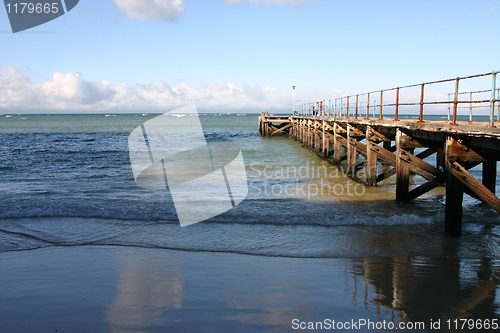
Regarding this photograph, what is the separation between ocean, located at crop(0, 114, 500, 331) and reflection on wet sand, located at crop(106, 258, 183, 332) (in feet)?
0.20

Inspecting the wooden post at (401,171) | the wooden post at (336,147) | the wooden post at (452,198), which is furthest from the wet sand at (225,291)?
the wooden post at (336,147)

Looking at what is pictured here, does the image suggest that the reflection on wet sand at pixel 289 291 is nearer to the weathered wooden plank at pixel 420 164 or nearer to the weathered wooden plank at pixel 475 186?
the weathered wooden plank at pixel 475 186

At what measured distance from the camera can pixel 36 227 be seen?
773 cm

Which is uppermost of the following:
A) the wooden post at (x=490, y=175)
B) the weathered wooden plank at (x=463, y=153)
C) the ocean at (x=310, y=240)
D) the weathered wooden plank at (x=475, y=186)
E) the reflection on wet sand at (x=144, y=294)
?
the weathered wooden plank at (x=463, y=153)

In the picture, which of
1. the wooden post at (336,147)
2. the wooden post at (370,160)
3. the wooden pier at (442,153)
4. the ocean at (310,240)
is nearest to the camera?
the ocean at (310,240)

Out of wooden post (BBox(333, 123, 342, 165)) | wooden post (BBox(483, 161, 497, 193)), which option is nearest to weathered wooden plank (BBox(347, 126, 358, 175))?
wooden post (BBox(333, 123, 342, 165))

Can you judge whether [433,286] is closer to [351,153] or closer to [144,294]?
[144,294]

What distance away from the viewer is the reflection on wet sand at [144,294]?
12.8 ft

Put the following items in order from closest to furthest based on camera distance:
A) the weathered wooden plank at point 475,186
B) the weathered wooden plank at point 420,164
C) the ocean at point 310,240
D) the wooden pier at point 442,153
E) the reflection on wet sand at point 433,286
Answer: the reflection on wet sand at point 433,286 → the ocean at point 310,240 → the weathered wooden plank at point 475,186 → the wooden pier at point 442,153 → the weathered wooden plank at point 420,164

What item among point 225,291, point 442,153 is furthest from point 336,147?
point 225,291

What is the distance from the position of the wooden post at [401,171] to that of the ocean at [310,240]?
0.29 metres

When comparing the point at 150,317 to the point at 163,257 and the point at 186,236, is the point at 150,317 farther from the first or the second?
the point at 186,236

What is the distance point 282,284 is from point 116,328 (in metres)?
2.08

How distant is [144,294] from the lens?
4512 millimetres
